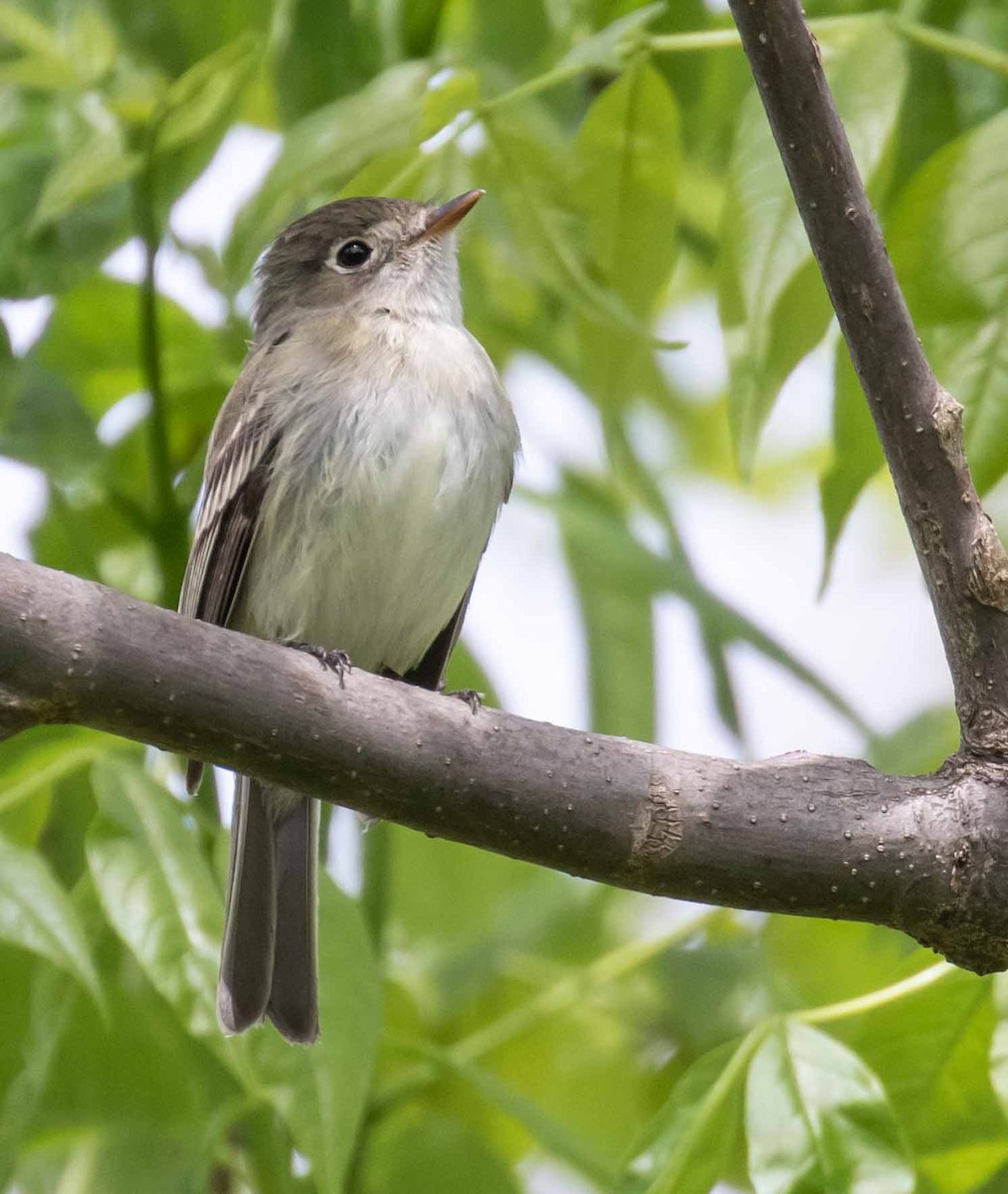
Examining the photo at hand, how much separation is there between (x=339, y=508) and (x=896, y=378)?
1.63 meters

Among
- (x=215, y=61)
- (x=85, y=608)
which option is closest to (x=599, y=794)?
(x=85, y=608)

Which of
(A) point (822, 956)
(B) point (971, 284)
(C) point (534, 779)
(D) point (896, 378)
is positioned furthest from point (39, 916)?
(A) point (822, 956)

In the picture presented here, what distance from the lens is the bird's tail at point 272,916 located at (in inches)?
113

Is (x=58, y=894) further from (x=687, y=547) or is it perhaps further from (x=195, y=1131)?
(x=687, y=547)

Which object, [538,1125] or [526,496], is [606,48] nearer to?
[526,496]

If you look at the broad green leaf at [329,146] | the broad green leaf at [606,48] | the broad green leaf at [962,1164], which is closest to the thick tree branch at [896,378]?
the broad green leaf at [606,48]

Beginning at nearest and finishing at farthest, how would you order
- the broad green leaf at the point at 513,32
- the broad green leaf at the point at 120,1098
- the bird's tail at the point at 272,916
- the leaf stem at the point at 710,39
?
the leaf stem at the point at 710,39 → the broad green leaf at the point at 120,1098 → the bird's tail at the point at 272,916 → the broad green leaf at the point at 513,32

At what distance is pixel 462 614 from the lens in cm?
365

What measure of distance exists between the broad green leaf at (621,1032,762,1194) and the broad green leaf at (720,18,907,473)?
2.70 feet

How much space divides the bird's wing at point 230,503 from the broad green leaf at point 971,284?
5.30ft

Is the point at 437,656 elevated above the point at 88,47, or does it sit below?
below

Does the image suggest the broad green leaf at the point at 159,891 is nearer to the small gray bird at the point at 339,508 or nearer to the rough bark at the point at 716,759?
the rough bark at the point at 716,759

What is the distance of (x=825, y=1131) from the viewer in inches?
78.2

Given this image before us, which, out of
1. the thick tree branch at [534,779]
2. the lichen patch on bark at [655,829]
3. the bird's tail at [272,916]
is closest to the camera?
the thick tree branch at [534,779]
